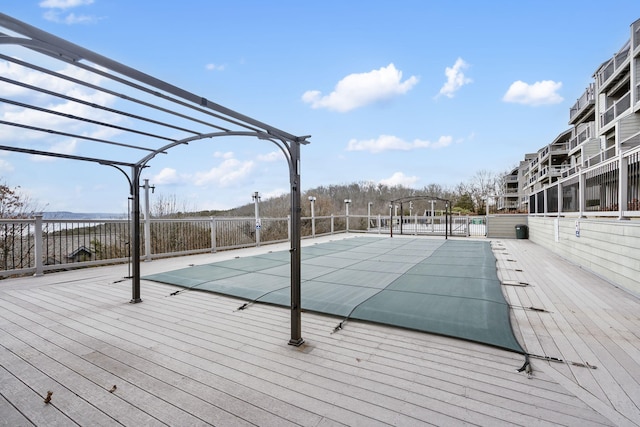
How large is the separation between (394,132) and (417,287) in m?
22.0

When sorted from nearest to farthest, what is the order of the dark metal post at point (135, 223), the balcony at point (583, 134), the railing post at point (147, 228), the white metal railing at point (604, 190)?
the dark metal post at point (135, 223)
the white metal railing at point (604, 190)
the railing post at point (147, 228)
the balcony at point (583, 134)

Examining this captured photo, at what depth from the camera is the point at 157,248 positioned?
7.09 meters

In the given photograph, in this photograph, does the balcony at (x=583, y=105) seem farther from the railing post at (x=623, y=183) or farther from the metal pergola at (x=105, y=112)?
the metal pergola at (x=105, y=112)

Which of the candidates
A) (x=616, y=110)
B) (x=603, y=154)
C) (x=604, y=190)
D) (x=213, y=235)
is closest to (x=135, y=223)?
(x=213, y=235)

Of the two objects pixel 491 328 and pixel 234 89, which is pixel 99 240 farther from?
pixel 491 328

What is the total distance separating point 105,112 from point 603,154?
17675mm

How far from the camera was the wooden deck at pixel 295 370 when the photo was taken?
1.55 m

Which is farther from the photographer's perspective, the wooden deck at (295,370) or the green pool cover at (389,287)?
the green pool cover at (389,287)

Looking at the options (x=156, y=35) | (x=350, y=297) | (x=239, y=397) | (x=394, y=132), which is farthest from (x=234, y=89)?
(x=394, y=132)

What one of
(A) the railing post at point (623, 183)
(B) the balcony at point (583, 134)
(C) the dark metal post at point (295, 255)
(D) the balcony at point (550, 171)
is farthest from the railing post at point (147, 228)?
(D) the balcony at point (550, 171)

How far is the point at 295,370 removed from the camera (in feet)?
6.55

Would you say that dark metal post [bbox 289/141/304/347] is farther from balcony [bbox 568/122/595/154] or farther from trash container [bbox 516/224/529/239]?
balcony [bbox 568/122/595/154]

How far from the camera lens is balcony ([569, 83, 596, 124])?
22.2 m

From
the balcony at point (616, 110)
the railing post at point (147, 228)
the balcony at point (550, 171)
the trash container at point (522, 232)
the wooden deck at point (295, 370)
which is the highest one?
the balcony at point (616, 110)
